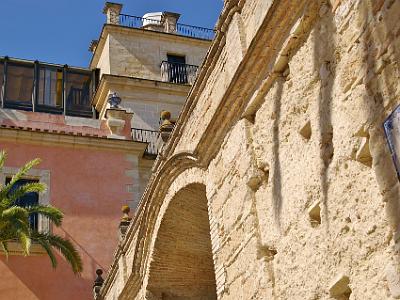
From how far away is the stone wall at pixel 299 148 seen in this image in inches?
177

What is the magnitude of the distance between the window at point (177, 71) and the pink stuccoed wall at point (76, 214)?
4.85m

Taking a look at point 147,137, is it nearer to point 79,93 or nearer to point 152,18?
point 79,93

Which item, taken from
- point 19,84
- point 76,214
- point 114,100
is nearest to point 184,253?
point 76,214

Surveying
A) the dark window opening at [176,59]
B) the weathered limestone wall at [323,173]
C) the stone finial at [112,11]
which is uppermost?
the stone finial at [112,11]

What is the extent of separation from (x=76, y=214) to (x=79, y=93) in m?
6.20

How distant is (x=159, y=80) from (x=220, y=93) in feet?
49.5

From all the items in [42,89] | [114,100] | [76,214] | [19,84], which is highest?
[19,84]

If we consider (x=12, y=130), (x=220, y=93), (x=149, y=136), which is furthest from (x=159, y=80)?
(x=220, y=93)

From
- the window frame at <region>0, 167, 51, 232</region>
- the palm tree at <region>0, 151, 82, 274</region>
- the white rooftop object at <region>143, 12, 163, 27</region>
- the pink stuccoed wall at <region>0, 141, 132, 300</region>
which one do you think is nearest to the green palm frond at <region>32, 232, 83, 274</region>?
the palm tree at <region>0, 151, 82, 274</region>

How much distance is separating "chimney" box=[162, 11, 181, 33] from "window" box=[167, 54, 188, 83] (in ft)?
5.16

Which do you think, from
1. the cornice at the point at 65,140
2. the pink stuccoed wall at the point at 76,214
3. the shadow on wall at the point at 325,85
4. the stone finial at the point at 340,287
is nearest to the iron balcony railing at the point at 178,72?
the cornice at the point at 65,140

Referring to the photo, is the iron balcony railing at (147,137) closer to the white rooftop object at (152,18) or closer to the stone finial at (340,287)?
the white rooftop object at (152,18)

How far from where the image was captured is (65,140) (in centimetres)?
1828

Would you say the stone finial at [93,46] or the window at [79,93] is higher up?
the stone finial at [93,46]
